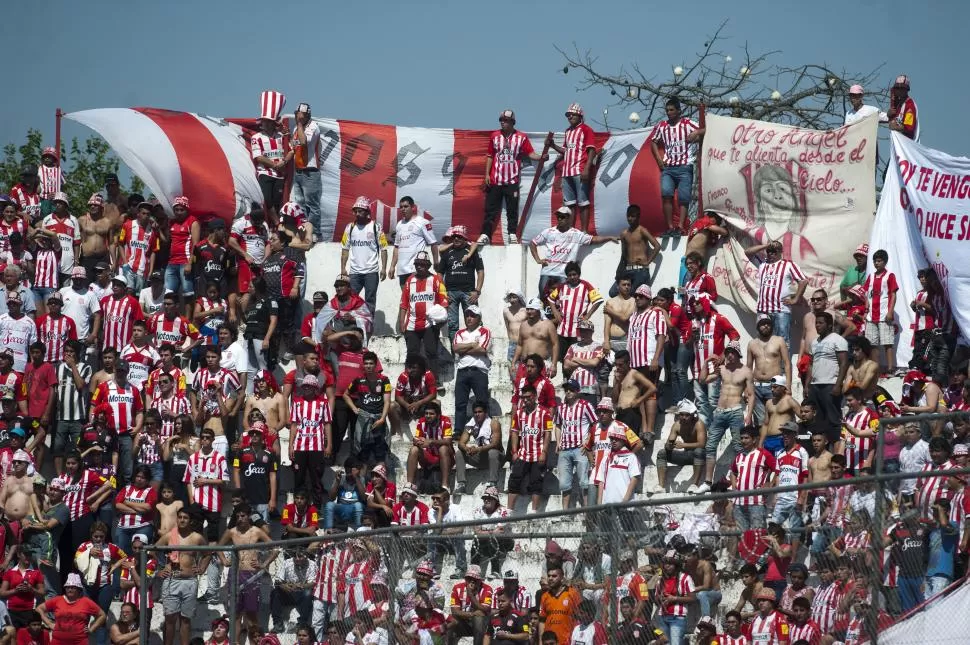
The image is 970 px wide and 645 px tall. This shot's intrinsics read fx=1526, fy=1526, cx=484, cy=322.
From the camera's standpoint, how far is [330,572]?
9.89 meters

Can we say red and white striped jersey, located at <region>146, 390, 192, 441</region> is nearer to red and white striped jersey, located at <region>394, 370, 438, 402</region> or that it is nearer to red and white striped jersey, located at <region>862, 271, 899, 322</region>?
red and white striped jersey, located at <region>394, 370, 438, 402</region>

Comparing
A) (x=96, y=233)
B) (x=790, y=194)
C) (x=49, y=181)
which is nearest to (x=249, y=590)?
(x=790, y=194)

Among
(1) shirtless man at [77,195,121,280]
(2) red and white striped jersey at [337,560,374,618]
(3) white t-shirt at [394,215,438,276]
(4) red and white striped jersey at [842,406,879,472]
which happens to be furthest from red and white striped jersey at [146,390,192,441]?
(4) red and white striped jersey at [842,406,879,472]

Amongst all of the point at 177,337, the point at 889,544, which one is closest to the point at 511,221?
the point at 177,337

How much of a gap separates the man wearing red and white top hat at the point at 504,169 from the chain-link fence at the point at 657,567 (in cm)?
906

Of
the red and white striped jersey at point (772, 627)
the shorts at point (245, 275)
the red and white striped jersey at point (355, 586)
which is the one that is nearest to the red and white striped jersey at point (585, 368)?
the shorts at point (245, 275)

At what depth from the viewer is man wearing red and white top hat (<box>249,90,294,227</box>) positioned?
19328mm

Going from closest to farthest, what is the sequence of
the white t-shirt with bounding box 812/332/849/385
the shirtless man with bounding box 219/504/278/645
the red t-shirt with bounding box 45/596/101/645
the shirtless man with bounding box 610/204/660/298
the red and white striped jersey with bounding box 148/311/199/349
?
the shirtless man with bounding box 219/504/278/645
the red t-shirt with bounding box 45/596/101/645
the white t-shirt with bounding box 812/332/849/385
the red and white striped jersey with bounding box 148/311/199/349
the shirtless man with bounding box 610/204/660/298

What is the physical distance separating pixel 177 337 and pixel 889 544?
11216mm

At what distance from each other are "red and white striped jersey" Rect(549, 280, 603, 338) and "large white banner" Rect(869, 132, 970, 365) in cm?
310

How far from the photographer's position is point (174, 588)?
10.9 m

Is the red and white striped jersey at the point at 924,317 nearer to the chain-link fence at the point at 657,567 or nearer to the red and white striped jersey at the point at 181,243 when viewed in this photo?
the chain-link fence at the point at 657,567

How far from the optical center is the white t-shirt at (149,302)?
61.0 feet

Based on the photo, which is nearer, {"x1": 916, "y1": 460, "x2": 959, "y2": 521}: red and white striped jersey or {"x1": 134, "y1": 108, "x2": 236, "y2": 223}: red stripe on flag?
{"x1": 916, "y1": 460, "x2": 959, "y2": 521}: red and white striped jersey
